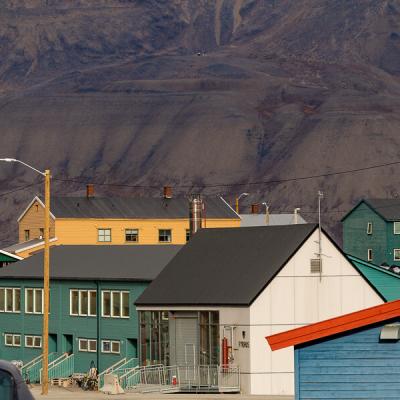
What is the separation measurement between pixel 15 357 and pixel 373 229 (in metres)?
80.7

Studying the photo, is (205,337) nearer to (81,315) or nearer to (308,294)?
(308,294)

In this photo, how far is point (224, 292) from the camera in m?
60.5

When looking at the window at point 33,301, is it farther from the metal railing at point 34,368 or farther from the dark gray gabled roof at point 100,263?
the metal railing at point 34,368

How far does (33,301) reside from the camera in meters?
74.1

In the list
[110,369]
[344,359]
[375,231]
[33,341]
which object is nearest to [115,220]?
[375,231]

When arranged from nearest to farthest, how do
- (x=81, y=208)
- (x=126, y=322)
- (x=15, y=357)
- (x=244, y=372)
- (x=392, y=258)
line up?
1. (x=244, y=372)
2. (x=126, y=322)
3. (x=15, y=357)
4. (x=81, y=208)
5. (x=392, y=258)

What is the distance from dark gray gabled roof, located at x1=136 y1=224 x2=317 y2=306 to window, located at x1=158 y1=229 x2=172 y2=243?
2172 inches

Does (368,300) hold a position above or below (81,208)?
below

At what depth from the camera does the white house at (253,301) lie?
5850 centimetres

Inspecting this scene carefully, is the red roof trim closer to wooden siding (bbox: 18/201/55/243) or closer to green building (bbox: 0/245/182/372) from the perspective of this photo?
green building (bbox: 0/245/182/372)

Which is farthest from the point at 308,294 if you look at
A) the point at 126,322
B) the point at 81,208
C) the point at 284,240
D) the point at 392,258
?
the point at 392,258

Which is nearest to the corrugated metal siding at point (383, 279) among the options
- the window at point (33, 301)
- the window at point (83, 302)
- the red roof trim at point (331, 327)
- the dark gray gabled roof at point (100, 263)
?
the dark gray gabled roof at point (100, 263)

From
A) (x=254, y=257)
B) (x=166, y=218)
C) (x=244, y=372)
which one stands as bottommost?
(x=244, y=372)

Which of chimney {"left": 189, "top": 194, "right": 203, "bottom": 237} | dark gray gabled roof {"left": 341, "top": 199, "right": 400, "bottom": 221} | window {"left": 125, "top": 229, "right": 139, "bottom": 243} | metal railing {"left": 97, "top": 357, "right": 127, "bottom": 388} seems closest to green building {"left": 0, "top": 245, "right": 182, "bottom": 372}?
metal railing {"left": 97, "top": 357, "right": 127, "bottom": 388}
